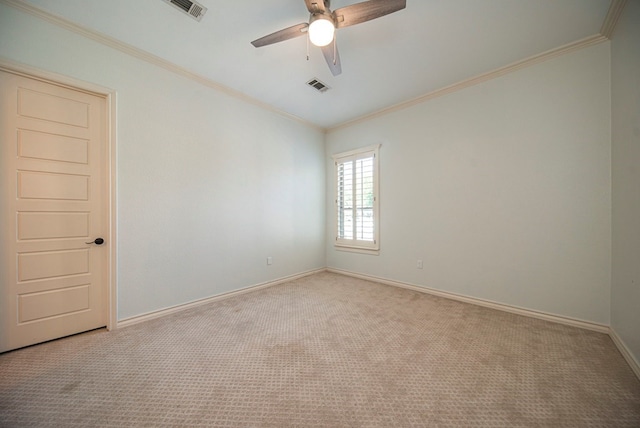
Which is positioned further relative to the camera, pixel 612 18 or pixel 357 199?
pixel 357 199

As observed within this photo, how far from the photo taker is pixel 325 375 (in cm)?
171

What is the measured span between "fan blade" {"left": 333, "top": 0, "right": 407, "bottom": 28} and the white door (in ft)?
8.08

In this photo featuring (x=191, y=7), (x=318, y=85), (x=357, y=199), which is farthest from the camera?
(x=357, y=199)

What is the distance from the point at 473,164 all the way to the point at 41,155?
458 cm

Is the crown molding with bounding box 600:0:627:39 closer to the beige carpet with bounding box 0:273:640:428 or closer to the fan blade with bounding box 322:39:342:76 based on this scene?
the fan blade with bounding box 322:39:342:76

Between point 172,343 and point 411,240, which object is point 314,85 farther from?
point 172,343

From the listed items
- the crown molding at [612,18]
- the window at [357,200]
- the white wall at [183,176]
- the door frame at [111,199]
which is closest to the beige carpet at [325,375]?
the door frame at [111,199]

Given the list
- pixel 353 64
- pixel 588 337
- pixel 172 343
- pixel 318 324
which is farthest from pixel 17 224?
pixel 588 337

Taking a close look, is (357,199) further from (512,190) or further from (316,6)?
(316,6)

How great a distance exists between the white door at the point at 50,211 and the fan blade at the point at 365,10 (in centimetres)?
246

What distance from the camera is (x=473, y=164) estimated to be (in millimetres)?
3059

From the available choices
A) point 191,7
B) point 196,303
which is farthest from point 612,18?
point 196,303

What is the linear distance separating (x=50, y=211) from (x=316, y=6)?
288 centimetres

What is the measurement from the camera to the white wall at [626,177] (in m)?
1.75
